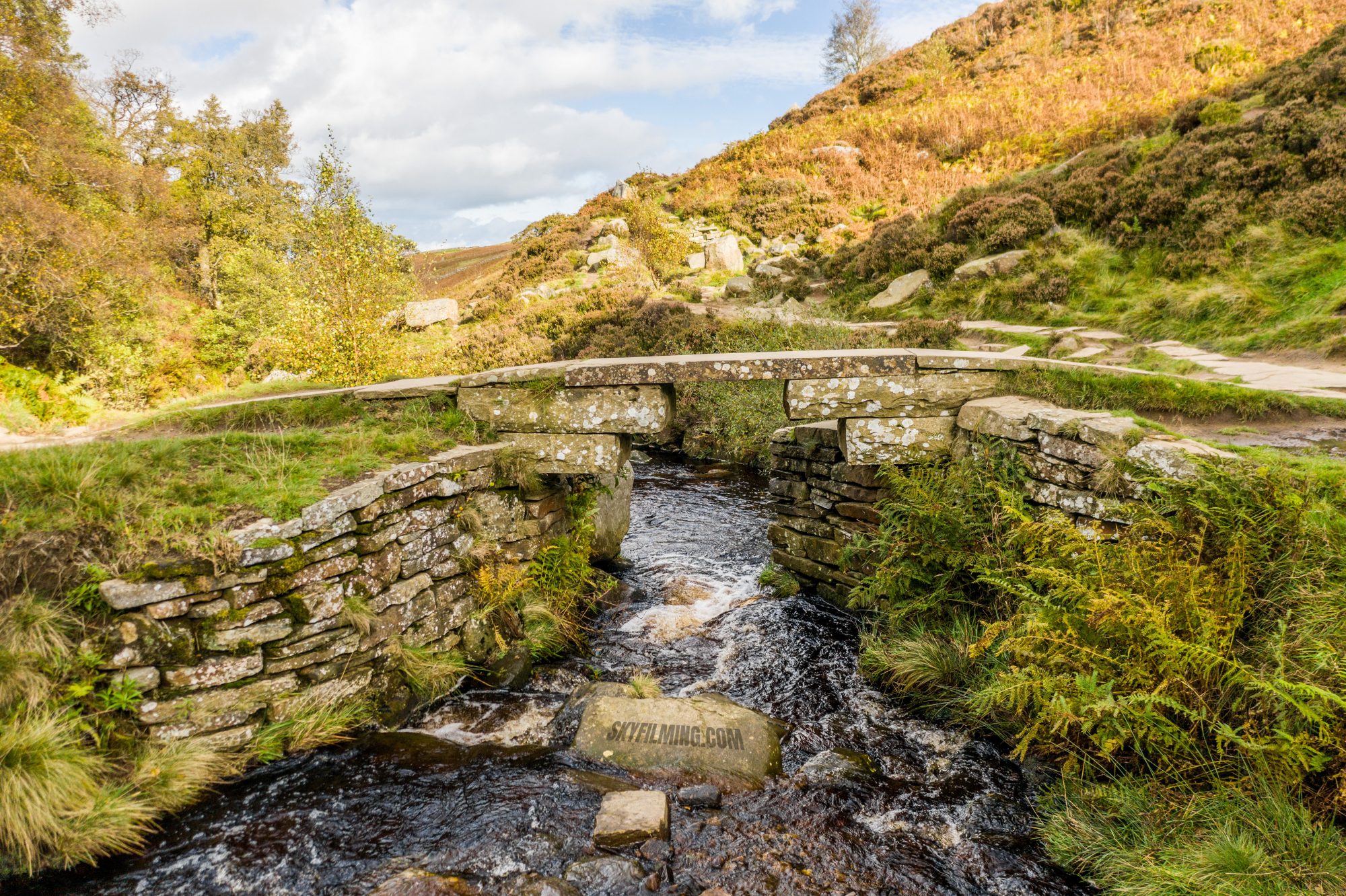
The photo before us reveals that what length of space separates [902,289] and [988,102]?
15.0m

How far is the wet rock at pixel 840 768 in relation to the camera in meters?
3.94

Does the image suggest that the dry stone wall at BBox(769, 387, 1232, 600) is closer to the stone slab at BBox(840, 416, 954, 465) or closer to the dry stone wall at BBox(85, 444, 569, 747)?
the stone slab at BBox(840, 416, 954, 465)

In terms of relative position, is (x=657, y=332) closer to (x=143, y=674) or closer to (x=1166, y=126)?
(x=1166, y=126)

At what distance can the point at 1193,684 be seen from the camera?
126 inches

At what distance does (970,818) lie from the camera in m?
3.57

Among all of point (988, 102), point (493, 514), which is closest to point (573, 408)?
point (493, 514)

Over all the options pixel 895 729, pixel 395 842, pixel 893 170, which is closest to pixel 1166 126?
pixel 893 170

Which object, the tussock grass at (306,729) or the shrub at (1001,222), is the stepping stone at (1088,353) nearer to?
the shrub at (1001,222)

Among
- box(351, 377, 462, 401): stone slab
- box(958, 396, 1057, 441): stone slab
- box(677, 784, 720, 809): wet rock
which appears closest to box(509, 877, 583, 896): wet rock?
box(677, 784, 720, 809): wet rock

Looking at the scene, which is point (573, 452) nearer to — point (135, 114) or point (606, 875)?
point (606, 875)

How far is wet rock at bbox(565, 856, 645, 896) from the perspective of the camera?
302 cm

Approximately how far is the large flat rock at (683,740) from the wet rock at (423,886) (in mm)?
1204

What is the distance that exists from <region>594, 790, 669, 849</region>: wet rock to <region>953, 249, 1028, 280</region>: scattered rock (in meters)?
12.8

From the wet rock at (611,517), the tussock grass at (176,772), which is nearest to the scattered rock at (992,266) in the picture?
the wet rock at (611,517)
